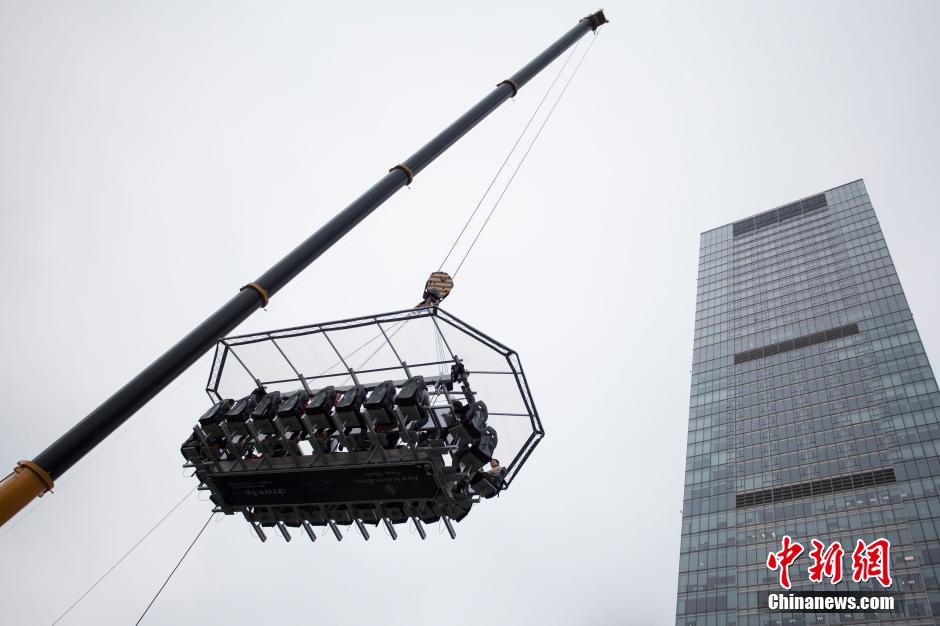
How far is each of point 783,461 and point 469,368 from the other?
89.9 metres

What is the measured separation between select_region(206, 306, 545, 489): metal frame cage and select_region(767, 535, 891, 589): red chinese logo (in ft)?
240

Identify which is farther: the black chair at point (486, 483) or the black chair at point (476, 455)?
the black chair at point (486, 483)

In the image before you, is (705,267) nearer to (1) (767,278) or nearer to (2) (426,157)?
(1) (767,278)

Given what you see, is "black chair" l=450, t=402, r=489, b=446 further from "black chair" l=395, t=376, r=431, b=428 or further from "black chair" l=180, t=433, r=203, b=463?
"black chair" l=180, t=433, r=203, b=463

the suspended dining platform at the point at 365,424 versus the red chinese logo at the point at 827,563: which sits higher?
the red chinese logo at the point at 827,563

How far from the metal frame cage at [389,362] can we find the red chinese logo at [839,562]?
240 feet

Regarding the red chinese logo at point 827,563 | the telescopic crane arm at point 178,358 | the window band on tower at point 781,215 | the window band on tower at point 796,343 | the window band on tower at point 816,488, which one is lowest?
the telescopic crane arm at point 178,358

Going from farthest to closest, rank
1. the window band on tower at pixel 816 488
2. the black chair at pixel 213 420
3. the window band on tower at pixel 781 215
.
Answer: the window band on tower at pixel 781 215 < the window band on tower at pixel 816 488 < the black chair at pixel 213 420

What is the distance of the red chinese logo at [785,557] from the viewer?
85625 mm

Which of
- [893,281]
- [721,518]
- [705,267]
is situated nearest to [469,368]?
[721,518]

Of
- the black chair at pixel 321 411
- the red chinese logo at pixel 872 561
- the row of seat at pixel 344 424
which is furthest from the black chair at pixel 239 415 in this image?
the red chinese logo at pixel 872 561

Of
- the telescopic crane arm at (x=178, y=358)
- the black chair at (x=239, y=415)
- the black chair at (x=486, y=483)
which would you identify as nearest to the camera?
the telescopic crane arm at (x=178, y=358)

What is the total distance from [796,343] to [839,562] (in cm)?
4280

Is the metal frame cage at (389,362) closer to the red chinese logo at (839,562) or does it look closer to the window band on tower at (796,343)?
the red chinese logo at (839,562)
